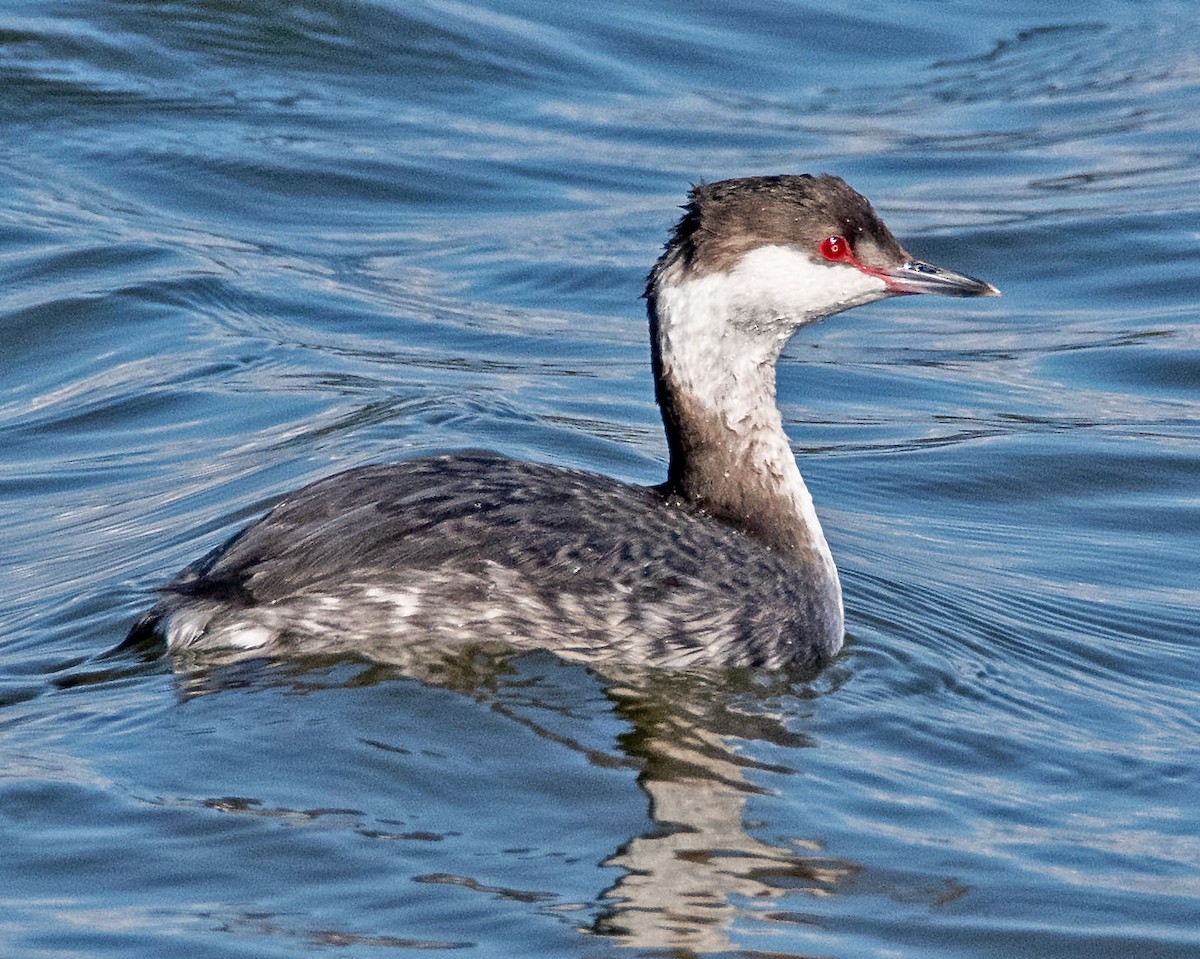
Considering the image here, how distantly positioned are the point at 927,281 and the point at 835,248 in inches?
16.4

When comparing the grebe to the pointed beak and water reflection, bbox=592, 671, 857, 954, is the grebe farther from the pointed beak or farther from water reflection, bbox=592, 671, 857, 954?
water reflection, bbox=592, 671, 857, 954

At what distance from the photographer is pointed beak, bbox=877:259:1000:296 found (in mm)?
6723

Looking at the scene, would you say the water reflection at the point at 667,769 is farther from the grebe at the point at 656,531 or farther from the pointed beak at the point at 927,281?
the pointed beak at the point at 927,281

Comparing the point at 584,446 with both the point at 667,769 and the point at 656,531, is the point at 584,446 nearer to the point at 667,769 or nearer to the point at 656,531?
the point at 656,531

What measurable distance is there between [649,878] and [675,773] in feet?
2.28

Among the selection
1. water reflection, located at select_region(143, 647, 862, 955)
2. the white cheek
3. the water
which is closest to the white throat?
the white cheek

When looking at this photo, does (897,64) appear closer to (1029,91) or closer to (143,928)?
(1029,91)

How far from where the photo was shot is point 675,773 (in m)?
5.52

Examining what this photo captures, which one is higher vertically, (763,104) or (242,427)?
(763,104)

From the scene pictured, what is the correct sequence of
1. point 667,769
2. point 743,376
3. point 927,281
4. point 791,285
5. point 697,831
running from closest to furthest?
1. point 697,831
2. point 667,769
3. point 791,285
4. point 743,376
5. point 927,281

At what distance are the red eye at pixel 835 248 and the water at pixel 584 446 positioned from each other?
1.26m

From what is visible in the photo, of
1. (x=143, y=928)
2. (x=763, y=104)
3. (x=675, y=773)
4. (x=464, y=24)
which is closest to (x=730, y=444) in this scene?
(x=675, y=773)

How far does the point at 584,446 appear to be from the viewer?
868 cm

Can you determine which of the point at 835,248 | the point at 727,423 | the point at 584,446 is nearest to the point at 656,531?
the point at 727,423
